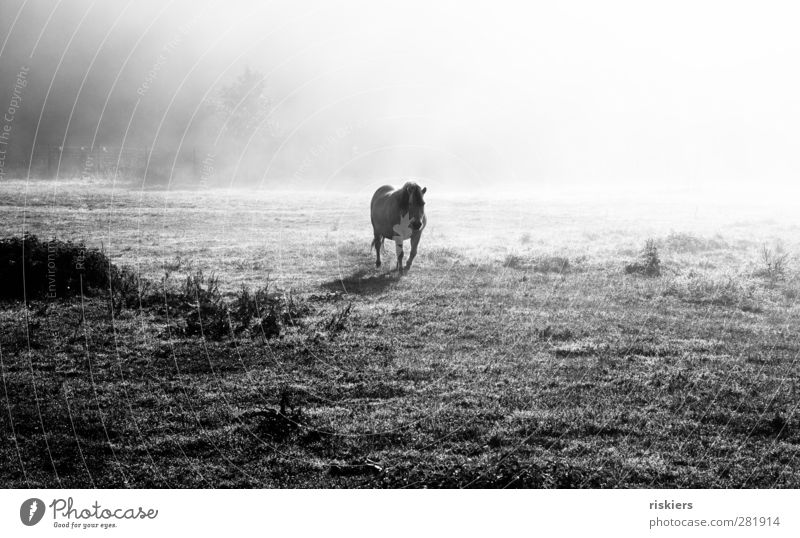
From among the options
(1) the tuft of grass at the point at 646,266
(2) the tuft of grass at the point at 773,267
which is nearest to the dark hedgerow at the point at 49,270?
(1) the tuft of grass at the point at 646,266

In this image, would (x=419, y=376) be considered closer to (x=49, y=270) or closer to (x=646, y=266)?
(x=49, y=270)

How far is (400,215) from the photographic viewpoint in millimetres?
18016

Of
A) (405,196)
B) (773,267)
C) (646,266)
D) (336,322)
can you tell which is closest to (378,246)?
(405,196)

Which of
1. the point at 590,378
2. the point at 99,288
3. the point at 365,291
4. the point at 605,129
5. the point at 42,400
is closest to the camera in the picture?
the point at 42,400

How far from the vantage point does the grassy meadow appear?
7219 millimetres

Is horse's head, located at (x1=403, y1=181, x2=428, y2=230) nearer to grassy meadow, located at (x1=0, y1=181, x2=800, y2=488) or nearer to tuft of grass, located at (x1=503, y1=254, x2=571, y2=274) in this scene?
grassy meadow, located at (x1=0, y1=181, x2=800, y2=488)

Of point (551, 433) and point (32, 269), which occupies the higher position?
point (32, 269)

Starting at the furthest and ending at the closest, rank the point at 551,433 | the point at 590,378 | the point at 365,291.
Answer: the point at 365,291 → the point at 590,378 → the point at 551,433

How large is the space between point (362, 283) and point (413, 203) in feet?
9.03

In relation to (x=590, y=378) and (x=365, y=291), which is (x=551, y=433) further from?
(x=365, y=291)

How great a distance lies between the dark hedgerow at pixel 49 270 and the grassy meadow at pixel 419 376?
0.68 meters

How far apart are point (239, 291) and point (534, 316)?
296 inches
